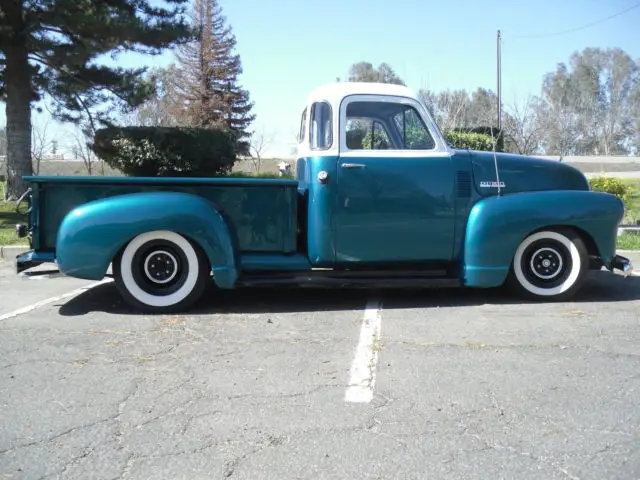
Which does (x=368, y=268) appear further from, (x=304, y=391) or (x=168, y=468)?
(x=168, y=468)

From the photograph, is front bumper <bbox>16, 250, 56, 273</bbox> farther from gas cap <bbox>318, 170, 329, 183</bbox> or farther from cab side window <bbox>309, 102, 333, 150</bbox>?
cab side window <bbox>309, 102, 333, 150</bbox>

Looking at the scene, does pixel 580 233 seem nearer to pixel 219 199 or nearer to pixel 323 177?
pixel 323 177

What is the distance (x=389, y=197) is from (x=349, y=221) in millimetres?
422

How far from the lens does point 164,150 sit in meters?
17.8

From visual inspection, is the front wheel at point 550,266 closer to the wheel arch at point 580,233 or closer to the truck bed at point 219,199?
the wheel arch at point 580,233

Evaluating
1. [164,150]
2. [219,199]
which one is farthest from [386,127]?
[164,150]

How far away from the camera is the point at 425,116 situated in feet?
18.4

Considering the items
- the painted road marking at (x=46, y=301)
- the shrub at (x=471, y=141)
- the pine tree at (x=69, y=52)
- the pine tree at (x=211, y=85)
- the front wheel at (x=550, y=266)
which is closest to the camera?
the painted road marking at (x=46, y=301)

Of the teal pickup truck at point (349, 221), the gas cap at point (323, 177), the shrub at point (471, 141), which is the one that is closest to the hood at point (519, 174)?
the teal pickup truck at point (349, 221)

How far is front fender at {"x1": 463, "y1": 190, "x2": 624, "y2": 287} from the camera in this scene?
5.35 meters

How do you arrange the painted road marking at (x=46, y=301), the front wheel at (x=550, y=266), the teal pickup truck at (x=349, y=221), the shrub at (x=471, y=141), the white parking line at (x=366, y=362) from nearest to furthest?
the white parking line at (x=366, y=362)
the teal pickup truck at (x=349, y=221)
the painted road marking at (x=46, y=301)
the front wheel at (x=550, y=266)
the shrub at (x=471, y=141)

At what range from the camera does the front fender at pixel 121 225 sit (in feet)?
16.4

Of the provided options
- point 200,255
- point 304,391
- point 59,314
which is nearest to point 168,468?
point 304,391

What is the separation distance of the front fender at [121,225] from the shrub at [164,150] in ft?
→ 41.1
